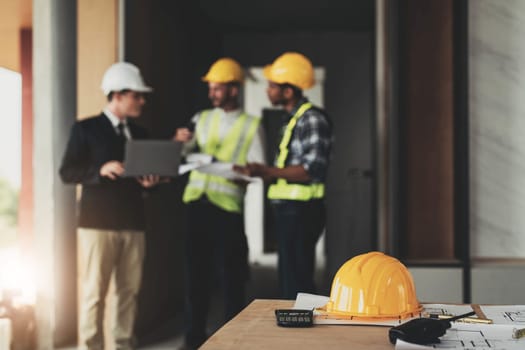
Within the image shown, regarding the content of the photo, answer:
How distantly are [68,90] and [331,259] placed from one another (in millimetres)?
2956

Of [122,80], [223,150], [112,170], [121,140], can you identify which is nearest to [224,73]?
[223,150]

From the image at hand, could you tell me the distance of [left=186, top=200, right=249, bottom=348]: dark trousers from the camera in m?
3.73

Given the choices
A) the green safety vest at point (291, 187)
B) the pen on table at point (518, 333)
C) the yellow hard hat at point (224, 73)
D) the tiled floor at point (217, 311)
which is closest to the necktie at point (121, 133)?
the yellow hard hat at point (224, 73)

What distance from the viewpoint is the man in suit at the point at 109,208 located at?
11.1ft

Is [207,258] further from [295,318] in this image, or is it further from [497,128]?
[295,318]

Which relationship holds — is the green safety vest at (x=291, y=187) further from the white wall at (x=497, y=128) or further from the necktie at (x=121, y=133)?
the white wall at (x=497, y=128)

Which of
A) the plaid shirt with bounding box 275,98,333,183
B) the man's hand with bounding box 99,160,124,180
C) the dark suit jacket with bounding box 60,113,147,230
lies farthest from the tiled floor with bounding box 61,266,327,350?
the plaid shirt with bounding box 275,98,333,183

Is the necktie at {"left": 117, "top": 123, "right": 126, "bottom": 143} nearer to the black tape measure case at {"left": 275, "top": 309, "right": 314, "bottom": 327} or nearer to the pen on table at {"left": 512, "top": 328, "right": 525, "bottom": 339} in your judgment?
the black tape measure case at {"left": 275, "top": 309, "right": 314, "bottom": 327}

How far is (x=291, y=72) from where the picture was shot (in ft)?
11.9

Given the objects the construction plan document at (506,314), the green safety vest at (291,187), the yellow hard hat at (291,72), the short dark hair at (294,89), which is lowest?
the construction plan document at (506,314)

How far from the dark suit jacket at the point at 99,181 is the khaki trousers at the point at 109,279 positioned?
6 centimetres

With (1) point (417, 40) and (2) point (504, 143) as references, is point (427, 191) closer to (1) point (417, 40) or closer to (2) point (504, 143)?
(2) point (504, 143)

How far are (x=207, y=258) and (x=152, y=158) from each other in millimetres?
778

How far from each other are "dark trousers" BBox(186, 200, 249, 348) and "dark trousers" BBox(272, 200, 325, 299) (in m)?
0.43
